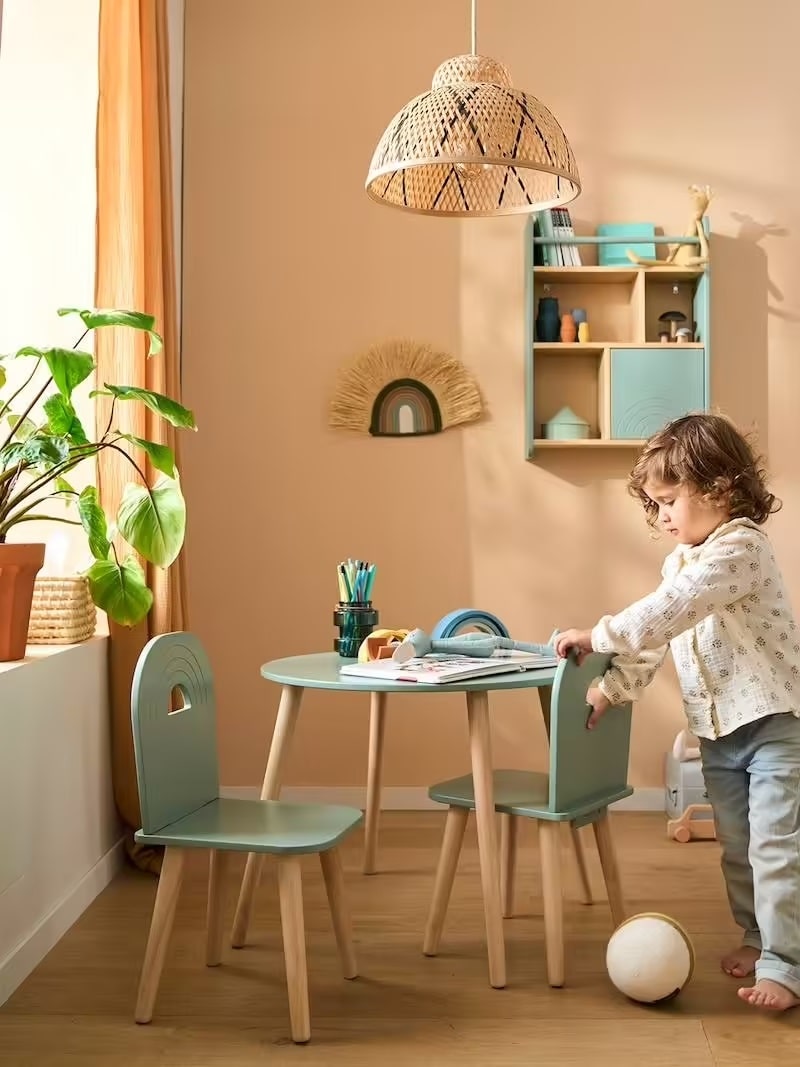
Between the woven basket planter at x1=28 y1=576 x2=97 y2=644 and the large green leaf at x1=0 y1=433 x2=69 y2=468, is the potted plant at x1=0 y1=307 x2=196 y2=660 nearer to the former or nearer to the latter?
the large green leaf at x1=0 y1=433 x2=69 y2=468

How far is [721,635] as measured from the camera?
2150mm

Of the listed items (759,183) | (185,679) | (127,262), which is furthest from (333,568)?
(759,183)

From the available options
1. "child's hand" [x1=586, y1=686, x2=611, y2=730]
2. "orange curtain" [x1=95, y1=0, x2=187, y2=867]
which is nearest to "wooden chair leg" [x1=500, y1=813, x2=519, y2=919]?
"child's hand" [x1=586, y1=686, x2=611, y2=730]

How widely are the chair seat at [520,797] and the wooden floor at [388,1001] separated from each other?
12.9 inches

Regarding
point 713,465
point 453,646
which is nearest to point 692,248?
point 713,465

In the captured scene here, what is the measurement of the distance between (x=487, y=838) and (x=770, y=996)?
56cm

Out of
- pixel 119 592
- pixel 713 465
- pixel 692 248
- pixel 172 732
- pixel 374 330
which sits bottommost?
pixel 172 732

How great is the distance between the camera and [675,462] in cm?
221

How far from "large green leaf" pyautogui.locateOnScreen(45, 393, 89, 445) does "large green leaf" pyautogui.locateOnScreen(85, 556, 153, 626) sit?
0.35m

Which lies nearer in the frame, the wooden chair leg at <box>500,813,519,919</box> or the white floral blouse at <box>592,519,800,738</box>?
the white floral blouse at <box>592,519,800,738</box>

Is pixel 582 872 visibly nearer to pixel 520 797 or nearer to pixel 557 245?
pixel 520 797

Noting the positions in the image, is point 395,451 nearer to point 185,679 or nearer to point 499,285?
point 499,285

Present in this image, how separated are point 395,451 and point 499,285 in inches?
23.9

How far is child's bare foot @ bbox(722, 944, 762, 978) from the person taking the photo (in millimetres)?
2172
